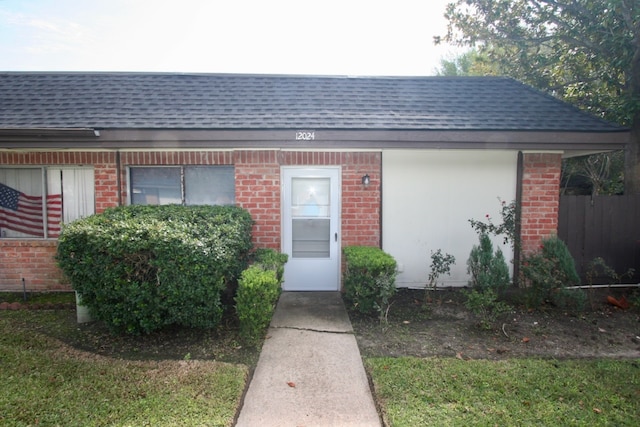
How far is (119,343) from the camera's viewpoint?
13.8 feet

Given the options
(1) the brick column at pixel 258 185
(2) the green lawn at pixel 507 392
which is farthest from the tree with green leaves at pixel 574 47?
(1) the brick column at pixel 258 185

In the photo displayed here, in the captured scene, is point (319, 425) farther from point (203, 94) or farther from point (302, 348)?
point (203, 94)

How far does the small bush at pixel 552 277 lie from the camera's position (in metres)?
5.23

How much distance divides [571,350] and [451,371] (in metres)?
1.68

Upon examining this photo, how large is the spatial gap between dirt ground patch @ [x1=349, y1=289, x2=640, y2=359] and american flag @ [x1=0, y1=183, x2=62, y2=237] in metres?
5.44

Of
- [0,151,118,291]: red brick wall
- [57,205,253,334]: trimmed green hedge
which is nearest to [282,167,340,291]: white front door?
[57,205,253,334]: trimmed green hedge

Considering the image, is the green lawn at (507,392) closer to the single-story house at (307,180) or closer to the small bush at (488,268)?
the small bush at (488,268)

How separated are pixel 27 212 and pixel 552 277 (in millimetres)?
8672

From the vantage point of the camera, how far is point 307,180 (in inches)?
249

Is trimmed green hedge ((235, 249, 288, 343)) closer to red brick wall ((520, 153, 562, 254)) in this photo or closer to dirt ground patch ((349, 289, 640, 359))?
dirt ground patch ((349, 289, 640, 359))

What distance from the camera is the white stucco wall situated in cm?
638

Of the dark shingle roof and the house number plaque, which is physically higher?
the dark shingle roof

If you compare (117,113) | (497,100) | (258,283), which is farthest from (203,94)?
(497,100)

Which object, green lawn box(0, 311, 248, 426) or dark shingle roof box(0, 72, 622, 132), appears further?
dark shingle roof box(0, 72, 622, 132)
